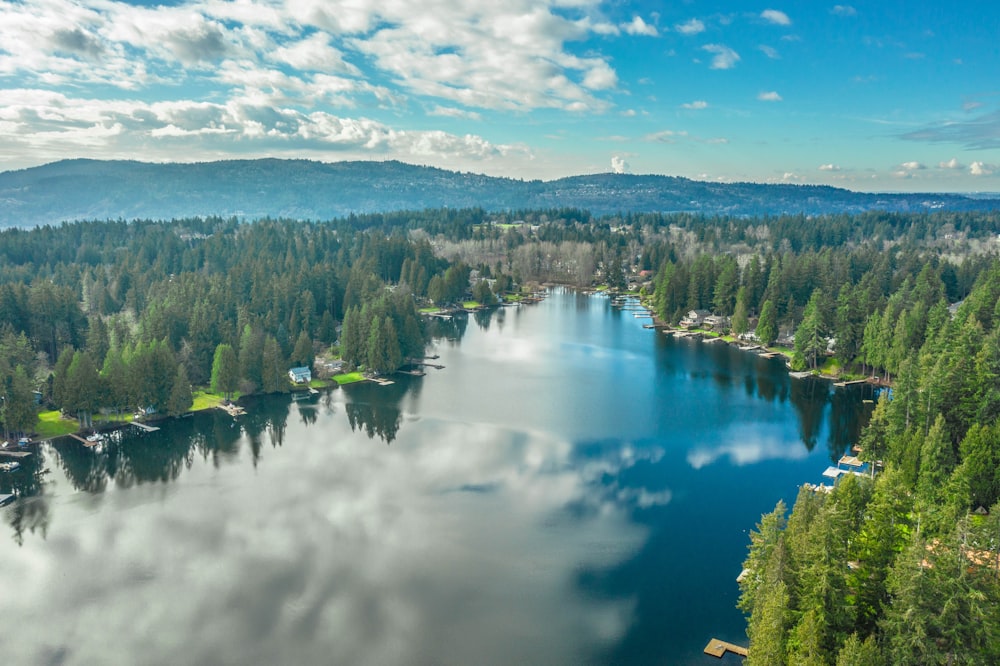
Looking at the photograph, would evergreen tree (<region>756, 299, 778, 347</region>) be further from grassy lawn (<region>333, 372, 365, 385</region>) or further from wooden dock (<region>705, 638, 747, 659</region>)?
wooden dock (<region>705, 638, 747, 659</region>)

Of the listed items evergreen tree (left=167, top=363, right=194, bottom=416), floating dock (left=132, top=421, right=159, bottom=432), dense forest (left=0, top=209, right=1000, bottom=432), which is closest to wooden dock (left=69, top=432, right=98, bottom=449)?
dense forest (left=0, top=209, right=1000, bottom=432)

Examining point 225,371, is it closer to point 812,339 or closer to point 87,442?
point 87,442

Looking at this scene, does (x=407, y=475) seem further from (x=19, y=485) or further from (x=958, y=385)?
(x=958, y=385)

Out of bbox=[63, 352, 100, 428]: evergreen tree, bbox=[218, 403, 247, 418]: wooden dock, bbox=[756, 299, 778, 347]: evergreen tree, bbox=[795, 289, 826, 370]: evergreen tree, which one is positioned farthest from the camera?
bbox=[756, 299, 778, 347]: evergreen tree

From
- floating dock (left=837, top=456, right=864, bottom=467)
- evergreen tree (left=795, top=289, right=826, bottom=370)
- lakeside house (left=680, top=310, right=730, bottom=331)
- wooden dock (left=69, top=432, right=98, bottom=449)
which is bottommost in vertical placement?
wooden dock (left=69, top=432, right=98, bottom=449)

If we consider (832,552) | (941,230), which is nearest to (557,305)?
(832,552)

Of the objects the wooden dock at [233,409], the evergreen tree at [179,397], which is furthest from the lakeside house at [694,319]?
the evergreen tree at [179,397]

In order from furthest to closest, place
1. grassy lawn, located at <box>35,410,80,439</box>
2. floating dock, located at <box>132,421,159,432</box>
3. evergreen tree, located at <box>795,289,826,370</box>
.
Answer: evergreen tree, located at <box>795,289,826,370</box> → floating dock, located at <box>132,421,159,432</box> → grassy lawn, located at <box>35,410,80,439</box>

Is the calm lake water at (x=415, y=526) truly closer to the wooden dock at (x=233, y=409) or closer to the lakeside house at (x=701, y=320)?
the wooden dock at (x=233, y=409)
